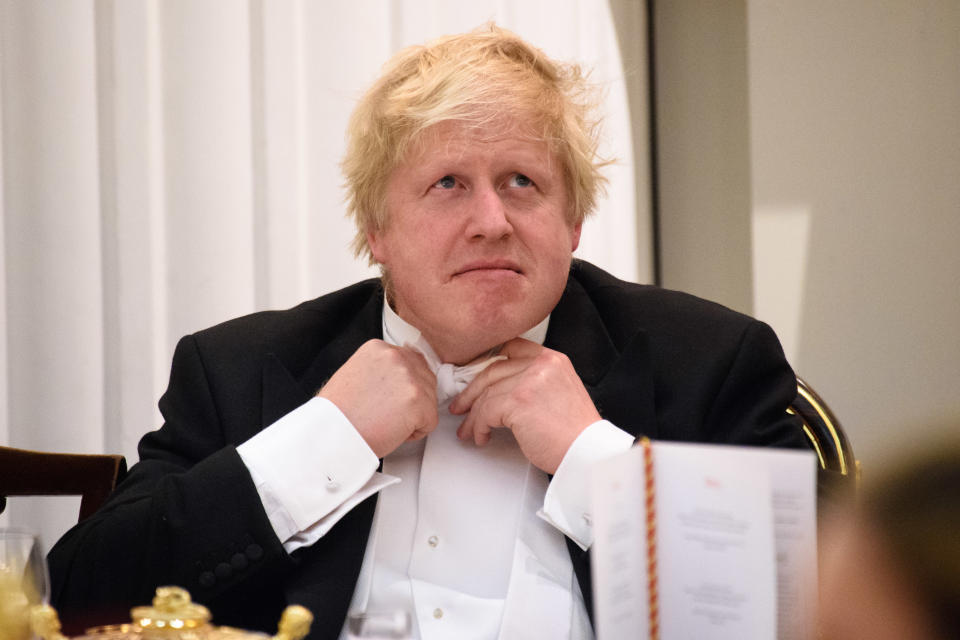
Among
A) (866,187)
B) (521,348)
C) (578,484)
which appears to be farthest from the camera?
(866,187)

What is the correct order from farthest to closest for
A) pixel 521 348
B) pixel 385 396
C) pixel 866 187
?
1. pixel 866 187
2. pixel 521 348
3. pixel 385 396

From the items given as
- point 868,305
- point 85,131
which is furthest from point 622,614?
point 868,305

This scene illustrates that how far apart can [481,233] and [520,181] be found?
14 cm

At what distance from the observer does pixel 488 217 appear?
5.50 feet

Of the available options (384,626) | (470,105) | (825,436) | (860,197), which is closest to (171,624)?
(384,626)

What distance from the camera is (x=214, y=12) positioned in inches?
110

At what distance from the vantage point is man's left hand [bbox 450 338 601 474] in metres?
1.53

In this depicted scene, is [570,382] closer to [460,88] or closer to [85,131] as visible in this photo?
[460,88]

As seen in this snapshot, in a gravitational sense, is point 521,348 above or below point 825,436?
above

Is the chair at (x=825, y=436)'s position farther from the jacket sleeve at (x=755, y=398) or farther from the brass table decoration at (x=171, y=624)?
the brass table decoration at (x=171, y=624)

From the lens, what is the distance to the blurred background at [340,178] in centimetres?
260

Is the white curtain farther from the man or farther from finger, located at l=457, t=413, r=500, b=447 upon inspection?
finger, located at l=457, t=413, r=500, b=447

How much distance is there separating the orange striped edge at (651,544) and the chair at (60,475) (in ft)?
4.15

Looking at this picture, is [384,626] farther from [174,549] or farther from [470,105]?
[470,105]
